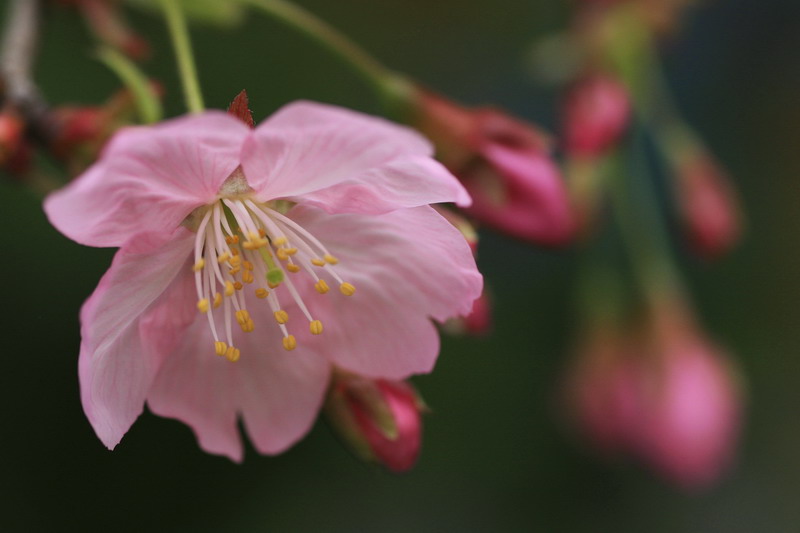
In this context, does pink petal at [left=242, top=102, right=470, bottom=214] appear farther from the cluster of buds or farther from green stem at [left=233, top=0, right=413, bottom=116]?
the cluster of buds

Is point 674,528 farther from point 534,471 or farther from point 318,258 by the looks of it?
point 318,258

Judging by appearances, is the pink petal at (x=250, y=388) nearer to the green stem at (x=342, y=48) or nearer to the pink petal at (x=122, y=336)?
the pink petal at (x=122, y=336)

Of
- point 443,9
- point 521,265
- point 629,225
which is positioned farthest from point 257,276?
point 443,9

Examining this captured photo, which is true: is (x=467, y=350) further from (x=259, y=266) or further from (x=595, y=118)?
(x=259, y=266)

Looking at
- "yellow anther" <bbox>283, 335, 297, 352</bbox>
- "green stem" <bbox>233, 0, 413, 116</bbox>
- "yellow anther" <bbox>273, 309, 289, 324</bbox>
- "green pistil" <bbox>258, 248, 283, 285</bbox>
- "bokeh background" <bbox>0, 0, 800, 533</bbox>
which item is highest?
"green stem" <bbox>233, 0, 413, 116</bbox>

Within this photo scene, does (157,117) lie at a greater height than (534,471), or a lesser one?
greater

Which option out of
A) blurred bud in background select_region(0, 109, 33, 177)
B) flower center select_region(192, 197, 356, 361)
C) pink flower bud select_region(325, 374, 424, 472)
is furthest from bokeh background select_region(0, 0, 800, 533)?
pink flower bud select_region(325, 374, 424, 472)

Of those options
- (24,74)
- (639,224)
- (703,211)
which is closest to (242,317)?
(24,74)
